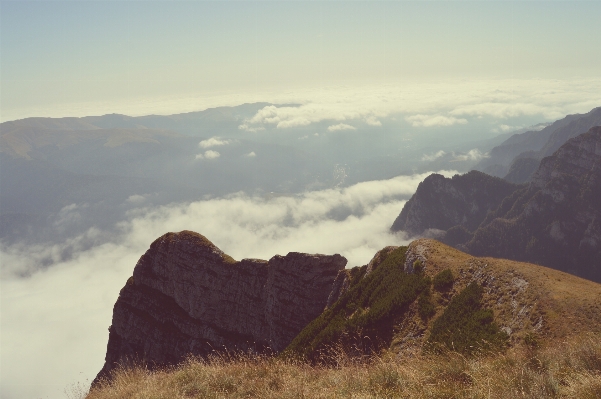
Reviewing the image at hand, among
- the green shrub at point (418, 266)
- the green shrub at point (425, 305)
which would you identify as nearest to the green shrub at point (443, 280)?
the green shrub at point (425, 305)

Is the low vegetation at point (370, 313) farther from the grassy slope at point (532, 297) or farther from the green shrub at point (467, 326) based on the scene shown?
the grassy slope at point (532, 297)

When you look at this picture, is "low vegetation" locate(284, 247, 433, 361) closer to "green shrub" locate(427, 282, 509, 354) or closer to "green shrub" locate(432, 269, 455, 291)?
Answer: "green shrub" locate(432, 269, 455, 291)

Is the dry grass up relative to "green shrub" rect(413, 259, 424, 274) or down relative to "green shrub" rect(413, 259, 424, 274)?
up

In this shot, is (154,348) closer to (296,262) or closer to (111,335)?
(111,335)

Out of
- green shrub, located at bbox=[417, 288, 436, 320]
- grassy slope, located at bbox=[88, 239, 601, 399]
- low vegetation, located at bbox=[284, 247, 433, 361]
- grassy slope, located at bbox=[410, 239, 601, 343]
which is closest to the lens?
grassy slope, located at bbox=[88, 239, 601, 399]

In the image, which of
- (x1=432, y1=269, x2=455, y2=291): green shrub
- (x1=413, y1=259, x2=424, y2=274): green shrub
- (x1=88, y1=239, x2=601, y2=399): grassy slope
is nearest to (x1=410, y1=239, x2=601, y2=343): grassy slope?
(x1=88, y1=239, x2=601, y2=399): grassy slope

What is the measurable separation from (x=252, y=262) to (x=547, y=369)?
5500cm

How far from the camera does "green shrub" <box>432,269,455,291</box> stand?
3022cm

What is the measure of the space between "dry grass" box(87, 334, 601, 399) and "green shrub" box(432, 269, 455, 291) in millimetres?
16035

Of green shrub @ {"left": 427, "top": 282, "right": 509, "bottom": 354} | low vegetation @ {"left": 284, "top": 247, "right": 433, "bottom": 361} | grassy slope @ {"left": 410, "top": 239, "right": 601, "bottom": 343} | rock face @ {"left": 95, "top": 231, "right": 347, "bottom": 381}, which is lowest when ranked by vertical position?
rock face @ {"left": 95, "top": 231, "right": 347, "bottom": 381}

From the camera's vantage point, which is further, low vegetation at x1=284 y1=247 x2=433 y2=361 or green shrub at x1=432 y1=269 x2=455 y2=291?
green shrub at x1=432 y1=269 x2=455 y2=291

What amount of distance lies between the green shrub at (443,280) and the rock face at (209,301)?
86.5 ft

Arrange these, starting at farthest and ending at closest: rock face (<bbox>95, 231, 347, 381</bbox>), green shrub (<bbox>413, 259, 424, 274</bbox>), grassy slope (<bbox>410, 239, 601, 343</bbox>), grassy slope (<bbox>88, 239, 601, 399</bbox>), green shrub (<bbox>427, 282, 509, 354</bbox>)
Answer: rock face (<bbox>95, 231, 347, 381</bbox>) → green shrub (<bbox>413, 259, 424, 274</bbox>) → green shrub (<bbox>427, 282, 509, 354</bbox>) → grassy slope (<bbox>410, 239, 601, 343</bbox>) → grassy slope (<bbox>88, 239, 601, 399</bbox>)

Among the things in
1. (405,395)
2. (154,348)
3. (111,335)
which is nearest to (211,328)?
(154,348)
